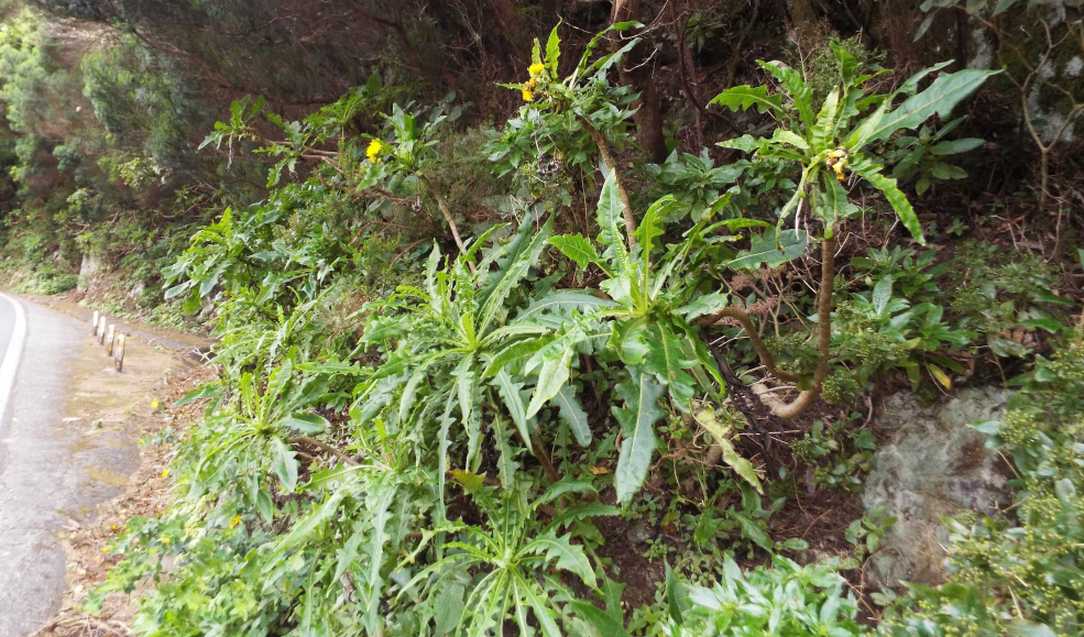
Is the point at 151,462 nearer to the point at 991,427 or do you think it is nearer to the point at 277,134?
the point at 277,134

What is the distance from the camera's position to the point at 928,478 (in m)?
1.75

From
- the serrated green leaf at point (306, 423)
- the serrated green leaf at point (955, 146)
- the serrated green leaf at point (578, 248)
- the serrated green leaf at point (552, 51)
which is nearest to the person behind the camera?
the serrated green leaf at point (578, 248)

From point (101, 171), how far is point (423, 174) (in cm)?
1122

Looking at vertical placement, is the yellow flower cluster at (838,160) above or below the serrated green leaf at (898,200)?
above

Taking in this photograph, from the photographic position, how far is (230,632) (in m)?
2.15

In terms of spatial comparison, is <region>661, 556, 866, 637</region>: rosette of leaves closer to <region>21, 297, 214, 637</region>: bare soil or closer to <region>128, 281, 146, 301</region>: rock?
<region>21, 297, 214, 637</region>: bare soil

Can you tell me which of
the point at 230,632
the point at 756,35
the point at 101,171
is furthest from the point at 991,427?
the point at 101,171

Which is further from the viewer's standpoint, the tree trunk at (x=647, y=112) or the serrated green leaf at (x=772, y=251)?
the tree trunk at (x=647, y=112)

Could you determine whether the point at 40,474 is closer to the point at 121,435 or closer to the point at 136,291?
the point at 121,435

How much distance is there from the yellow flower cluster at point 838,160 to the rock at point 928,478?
3.37 feet

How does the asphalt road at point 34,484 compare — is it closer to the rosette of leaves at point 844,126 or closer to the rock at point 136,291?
the rock at point 136,291

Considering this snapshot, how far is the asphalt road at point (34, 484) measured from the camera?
9.64 ft

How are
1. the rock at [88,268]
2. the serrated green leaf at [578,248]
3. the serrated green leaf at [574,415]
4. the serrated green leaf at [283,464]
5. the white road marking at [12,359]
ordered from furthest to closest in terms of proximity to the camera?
the rock at [88,268], the white road marking at [12,359], the serrated green leaf at [283,464], the serrated green leaf at [574,415], the serrated green leaf at [578,248]

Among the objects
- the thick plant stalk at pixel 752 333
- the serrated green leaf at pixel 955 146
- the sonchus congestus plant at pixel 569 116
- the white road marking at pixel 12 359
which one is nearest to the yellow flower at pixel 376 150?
the sonchus congestus plant at pixel 569 116
